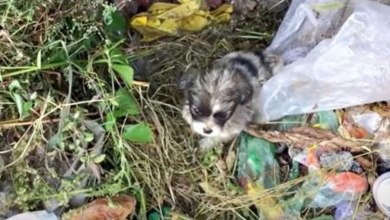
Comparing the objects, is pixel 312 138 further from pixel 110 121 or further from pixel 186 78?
pixel 110 121

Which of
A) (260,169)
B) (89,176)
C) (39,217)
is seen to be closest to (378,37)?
(260,169)

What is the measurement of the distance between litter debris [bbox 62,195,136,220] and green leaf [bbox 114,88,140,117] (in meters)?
0.18

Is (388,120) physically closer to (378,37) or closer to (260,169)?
(378,37)

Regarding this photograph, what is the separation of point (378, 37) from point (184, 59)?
1.46 ft

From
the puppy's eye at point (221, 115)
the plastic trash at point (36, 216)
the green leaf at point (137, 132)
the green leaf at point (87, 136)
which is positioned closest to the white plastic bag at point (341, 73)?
the puppy's eye at point (221, 115)

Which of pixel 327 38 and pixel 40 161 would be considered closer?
pixel 40 161

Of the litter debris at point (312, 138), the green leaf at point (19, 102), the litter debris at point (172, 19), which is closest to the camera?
the green leaf at point (19, 102)

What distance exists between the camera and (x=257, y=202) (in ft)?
6.01

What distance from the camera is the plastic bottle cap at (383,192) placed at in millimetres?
1810

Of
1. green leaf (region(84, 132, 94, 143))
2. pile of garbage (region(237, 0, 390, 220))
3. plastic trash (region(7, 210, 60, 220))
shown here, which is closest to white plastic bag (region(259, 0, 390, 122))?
pile of garbage (region(237, 0, 390, 220))

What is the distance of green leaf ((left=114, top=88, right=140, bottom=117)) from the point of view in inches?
69.4

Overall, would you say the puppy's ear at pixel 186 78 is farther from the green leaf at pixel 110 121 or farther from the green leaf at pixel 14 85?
the green leaf at pixel 14 85

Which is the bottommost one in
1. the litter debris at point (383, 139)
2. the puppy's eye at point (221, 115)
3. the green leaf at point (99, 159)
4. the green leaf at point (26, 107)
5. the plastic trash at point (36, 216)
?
the plastic trash at point (36, 216)

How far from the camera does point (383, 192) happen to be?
1812mm
